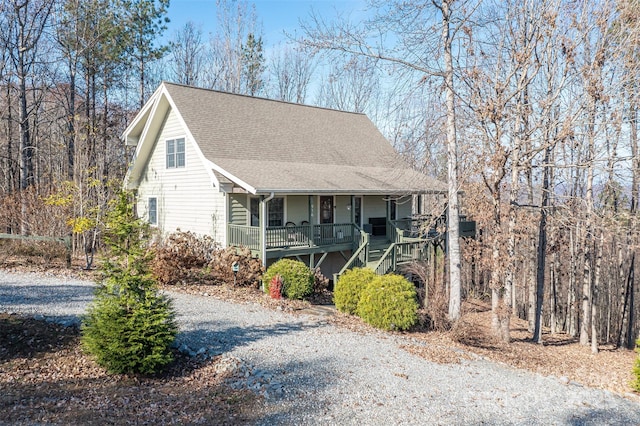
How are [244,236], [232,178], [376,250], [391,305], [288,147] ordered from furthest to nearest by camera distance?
[288,147], [376,250], [244,236], [232,178], [391,305]

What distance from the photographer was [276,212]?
16.4 m

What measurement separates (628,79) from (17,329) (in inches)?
599

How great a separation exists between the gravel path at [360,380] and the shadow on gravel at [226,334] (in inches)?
0.7

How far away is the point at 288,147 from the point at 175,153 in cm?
464

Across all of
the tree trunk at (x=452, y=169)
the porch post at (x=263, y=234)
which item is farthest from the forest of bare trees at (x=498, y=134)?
the porch post at (x=263, y=234)

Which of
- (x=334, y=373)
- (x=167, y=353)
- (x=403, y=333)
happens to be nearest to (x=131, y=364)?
(x=167, y=353)

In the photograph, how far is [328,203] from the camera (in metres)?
18.2

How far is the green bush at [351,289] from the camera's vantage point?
440 inches

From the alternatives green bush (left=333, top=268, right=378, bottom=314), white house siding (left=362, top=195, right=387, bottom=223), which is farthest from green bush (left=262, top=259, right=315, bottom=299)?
white house siding (left=362, top=195, right=387, bottom=223)

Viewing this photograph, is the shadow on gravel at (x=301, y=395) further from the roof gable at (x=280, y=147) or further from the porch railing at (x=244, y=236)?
the porch railing at (x=244, y=236)

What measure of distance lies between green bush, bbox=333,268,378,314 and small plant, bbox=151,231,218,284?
498 cm

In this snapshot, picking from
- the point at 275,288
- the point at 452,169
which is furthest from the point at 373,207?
the point at 275,288

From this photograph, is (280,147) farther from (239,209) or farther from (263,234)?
(263,234)

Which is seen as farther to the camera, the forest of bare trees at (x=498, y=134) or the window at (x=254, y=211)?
the window at (x=254, y=211)
